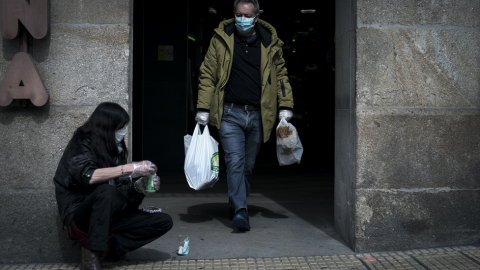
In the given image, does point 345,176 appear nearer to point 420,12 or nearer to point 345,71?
point 345,71

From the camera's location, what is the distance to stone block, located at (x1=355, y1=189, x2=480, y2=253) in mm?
3855

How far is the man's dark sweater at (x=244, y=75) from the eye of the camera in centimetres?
449

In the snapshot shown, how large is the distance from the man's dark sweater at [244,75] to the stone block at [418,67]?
1.02 metres

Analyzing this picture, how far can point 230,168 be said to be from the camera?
4.42 m

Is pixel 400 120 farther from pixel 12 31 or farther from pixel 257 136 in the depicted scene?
pixel 12 31

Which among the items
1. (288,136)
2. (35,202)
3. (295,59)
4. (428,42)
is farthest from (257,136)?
(295,59)

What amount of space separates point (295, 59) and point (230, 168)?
7.25 metres

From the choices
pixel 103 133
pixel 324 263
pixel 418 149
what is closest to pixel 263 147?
pixel 418 149

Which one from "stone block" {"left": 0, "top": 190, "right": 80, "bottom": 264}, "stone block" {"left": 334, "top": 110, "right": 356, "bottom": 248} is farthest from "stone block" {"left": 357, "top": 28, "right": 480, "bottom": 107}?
"stone block" {"left": 0, "top": 190, "right": 80, "bottom": 264}

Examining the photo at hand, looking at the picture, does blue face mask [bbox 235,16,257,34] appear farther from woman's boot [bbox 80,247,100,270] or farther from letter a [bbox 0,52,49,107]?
woman's boot [bbox 80,247,100,270]

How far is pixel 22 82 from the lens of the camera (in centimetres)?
358

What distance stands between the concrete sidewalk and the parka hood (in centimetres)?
192

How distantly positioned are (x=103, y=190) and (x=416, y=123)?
230cm

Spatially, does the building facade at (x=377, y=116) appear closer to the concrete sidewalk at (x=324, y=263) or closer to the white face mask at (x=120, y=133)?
the concrete sidewalk at (x=324, y=263)
